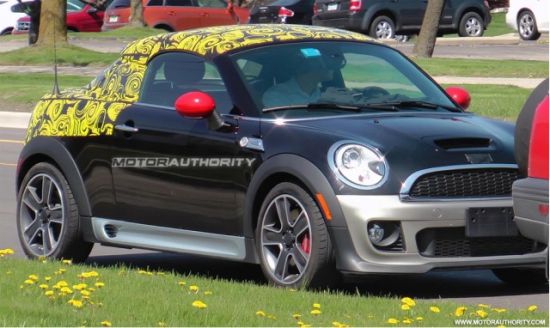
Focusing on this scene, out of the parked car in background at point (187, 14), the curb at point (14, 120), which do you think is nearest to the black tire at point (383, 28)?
the parked car in background at point (187, 14)

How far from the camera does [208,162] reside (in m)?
8.41

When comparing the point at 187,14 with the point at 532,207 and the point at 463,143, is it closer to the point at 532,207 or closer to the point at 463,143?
the point at 463,143

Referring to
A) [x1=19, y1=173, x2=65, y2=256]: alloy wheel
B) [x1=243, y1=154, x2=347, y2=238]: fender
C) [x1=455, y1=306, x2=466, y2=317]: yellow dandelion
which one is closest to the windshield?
[x1=243, y1=154, x2=347, y2=238]: fender

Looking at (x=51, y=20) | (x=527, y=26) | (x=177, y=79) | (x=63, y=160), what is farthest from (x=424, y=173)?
(x=527, y=26)

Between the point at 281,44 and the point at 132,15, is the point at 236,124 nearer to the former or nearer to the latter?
the point at 281,44

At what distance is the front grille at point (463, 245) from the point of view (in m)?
7.75

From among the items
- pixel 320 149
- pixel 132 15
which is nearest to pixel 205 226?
pixel 320 149

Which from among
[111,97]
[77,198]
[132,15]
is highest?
[111,97]

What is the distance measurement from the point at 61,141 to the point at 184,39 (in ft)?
3.61

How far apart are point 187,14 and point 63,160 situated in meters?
33.3

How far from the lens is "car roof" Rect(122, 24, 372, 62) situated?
8836mm

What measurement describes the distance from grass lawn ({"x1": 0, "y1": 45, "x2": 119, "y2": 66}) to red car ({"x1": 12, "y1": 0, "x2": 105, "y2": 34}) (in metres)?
13.7

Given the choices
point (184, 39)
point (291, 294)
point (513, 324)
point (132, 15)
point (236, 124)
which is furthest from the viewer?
point (132, 15)

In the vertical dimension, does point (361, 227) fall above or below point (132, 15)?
above
